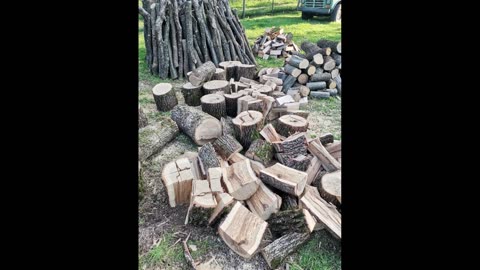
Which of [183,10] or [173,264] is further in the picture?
[183,10]

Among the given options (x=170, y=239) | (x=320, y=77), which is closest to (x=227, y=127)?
(x=170, y=239)

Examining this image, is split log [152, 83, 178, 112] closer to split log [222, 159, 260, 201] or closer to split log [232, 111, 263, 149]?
split log [232, 111, 263, 149]

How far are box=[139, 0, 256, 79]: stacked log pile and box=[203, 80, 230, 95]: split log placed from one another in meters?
2.13

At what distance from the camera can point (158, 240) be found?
2.73 meters

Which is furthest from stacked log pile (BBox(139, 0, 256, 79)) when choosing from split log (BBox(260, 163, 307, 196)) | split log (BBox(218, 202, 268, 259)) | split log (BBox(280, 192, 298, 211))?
split log (BBox(218, 202, 268, 259))

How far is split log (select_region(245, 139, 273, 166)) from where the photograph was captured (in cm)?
341

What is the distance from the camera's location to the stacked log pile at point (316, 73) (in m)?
5.89

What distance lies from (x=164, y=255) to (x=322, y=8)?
12.2m

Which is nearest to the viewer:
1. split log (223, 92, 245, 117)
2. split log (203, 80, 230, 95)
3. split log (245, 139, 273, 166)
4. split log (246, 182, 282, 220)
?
split log (246, 182, 282, 220)

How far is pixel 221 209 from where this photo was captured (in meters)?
2.72
